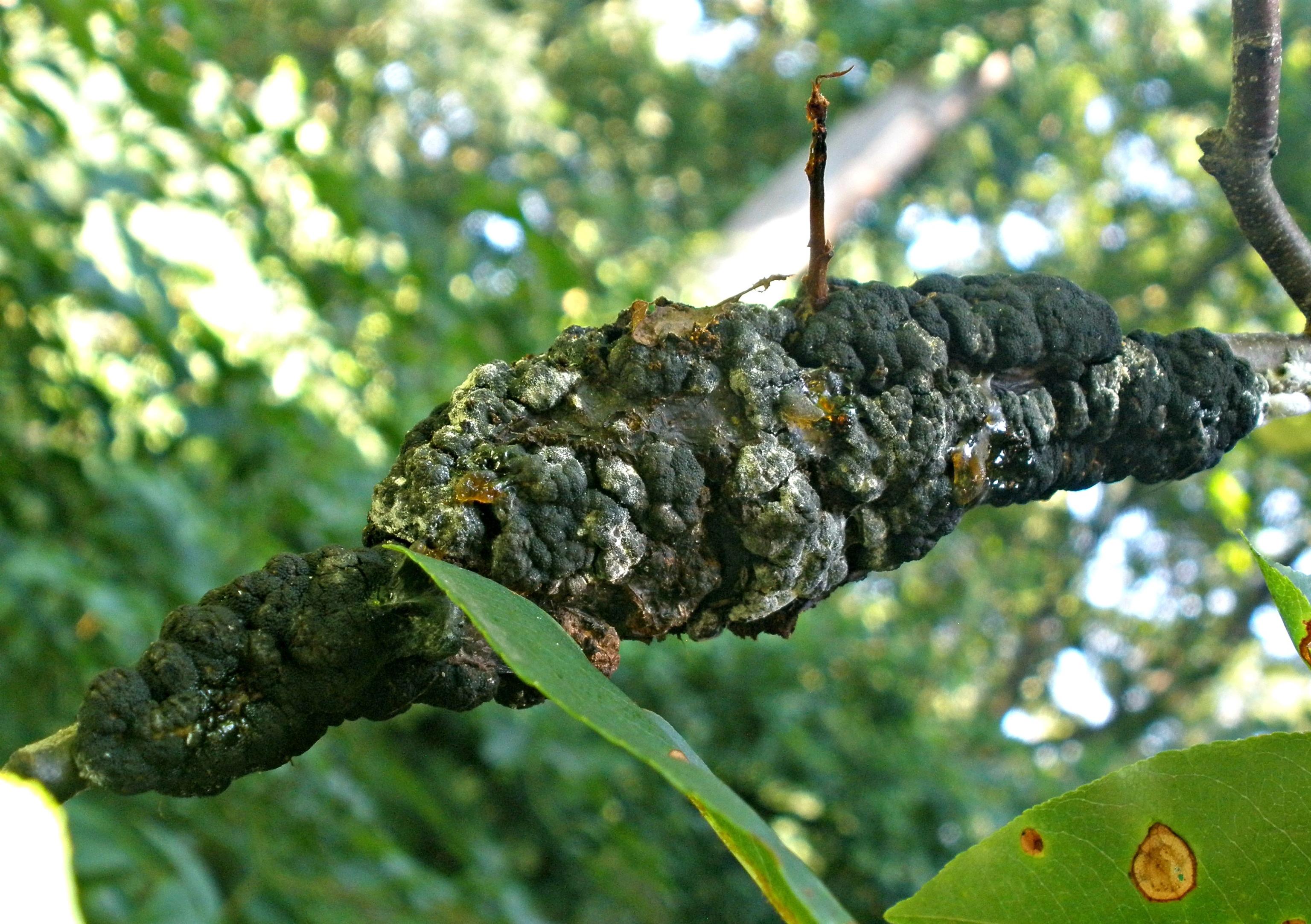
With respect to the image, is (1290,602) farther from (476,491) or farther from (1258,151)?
(476,491)

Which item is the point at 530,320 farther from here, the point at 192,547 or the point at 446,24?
the point at 446,24

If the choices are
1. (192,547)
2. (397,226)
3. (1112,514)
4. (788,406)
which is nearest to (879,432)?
(788,406)

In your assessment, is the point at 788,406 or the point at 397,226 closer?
the point at 788,406

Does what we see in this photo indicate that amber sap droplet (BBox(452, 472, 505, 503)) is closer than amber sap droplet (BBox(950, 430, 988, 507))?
Yes

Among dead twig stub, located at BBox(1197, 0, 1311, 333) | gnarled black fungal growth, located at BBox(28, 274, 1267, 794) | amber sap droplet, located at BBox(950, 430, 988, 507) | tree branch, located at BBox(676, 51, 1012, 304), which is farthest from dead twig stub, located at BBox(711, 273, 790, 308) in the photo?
tree branch, located at BBox(676, 51, 1012, 304)

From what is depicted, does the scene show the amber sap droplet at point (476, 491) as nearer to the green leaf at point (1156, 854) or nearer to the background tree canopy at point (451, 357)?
the green leaf at point (1156, 854)

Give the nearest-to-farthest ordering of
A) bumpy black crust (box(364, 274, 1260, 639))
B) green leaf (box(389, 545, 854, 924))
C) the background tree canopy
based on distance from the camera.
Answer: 1. green leaf (box(389, 545, 854, 924))
2. bumpy black crust (box(364, 274, 1260, 639))
3. the background tree canopy

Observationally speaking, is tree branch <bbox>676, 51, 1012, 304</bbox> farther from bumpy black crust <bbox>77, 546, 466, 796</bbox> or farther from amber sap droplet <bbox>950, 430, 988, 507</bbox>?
bumpy black crust <bbox>77, 546, 466, 796</bbox>
